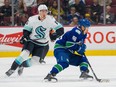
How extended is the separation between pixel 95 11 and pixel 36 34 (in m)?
4.34

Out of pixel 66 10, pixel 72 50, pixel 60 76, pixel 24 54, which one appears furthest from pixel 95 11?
pixel 72 50

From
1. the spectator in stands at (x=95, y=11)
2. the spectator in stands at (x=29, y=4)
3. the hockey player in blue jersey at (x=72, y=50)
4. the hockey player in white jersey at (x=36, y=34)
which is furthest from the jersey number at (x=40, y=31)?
the spectator in stands at (x=95, y=11)

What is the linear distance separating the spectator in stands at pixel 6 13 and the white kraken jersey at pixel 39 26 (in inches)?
145

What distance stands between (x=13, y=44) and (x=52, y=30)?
3256 millimetres

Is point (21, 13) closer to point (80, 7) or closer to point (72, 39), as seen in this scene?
point (80, 7)

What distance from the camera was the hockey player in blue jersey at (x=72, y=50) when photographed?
19.6ft

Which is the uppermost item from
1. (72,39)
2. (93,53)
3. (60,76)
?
(72,39)

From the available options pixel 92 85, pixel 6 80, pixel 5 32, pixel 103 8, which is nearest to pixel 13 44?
pixel 5 32

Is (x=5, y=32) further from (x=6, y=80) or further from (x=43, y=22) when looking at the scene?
(x=6, y=80)

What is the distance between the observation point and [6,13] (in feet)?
35.4

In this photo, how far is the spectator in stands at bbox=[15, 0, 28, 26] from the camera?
10.9 metres

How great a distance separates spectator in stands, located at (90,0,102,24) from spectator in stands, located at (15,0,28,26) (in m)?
1.58

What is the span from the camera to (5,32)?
10.5 m

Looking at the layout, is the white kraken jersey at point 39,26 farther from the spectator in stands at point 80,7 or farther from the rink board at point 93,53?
the spectator in stands at point 80,7
